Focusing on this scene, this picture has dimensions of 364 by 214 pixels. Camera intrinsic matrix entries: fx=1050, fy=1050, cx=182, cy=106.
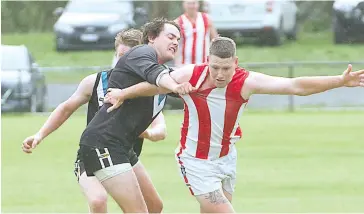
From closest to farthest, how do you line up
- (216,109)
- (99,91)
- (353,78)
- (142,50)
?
1. (353,78)
2. (142,50)
3. (216,109)
4. (99,91)

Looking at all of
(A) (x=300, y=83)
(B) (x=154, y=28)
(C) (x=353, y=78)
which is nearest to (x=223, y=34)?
(B) (x=154, y=28)

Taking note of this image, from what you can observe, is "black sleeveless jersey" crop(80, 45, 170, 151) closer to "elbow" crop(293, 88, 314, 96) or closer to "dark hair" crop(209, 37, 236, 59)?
"dark hair" crop(209, 37, 236, 59)

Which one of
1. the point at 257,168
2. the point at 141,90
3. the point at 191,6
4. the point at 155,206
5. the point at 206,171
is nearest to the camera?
the point at 141,90

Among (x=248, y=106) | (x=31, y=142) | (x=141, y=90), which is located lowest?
(x=248, y=106)

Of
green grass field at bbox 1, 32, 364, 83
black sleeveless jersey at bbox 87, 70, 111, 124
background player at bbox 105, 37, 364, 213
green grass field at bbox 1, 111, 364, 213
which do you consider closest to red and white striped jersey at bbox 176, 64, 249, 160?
background player at bbox 105, 37, 364, 213

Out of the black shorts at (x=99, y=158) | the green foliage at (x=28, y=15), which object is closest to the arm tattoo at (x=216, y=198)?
the black shorts at (x=99, y=158)

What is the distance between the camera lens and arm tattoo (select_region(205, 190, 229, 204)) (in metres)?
7.19

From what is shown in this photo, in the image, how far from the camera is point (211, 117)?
23.7 ft

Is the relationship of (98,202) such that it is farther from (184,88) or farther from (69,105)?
(184,88)

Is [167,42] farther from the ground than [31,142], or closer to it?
farther from the ground

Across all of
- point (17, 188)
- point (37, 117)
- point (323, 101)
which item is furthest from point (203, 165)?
point (323, 101)

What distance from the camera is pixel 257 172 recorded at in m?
12.4

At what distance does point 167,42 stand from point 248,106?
13.2 metres

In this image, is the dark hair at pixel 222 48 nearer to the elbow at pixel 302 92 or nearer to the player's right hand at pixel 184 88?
the player's right hand at pixel 184 88
